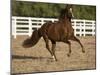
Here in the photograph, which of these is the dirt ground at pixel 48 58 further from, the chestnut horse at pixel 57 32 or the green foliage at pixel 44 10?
the green foliage at pixel 44 10

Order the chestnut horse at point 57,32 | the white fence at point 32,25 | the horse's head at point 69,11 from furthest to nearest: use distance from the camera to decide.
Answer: the horse's head at point 69,11
the chestnut horse at point 57,32
the white fence at point 32,25

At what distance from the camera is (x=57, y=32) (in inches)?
113

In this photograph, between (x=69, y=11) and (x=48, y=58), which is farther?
(x=69, y=11)

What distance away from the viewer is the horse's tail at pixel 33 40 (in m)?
2.68

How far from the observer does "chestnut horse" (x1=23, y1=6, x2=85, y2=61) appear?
274 cm

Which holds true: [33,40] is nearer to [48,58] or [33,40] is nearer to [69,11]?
[48,58]

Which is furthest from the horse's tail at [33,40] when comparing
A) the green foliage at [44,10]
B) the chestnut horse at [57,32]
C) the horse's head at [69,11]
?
the horse's head at [69,11]

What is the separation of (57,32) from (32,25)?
1.05ft

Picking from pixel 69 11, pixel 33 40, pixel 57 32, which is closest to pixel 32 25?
pixel 33 40

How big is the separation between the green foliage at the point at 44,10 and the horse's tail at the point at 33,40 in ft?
0.67

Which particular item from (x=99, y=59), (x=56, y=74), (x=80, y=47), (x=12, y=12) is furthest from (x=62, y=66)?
(x=12, y=12)

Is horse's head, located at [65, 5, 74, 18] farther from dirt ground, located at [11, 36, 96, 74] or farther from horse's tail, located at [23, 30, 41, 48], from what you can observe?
horse's tail, located at [23, 30, 41, 48]

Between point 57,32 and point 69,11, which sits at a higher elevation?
point 69,11

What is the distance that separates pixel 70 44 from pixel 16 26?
27.3 inches
